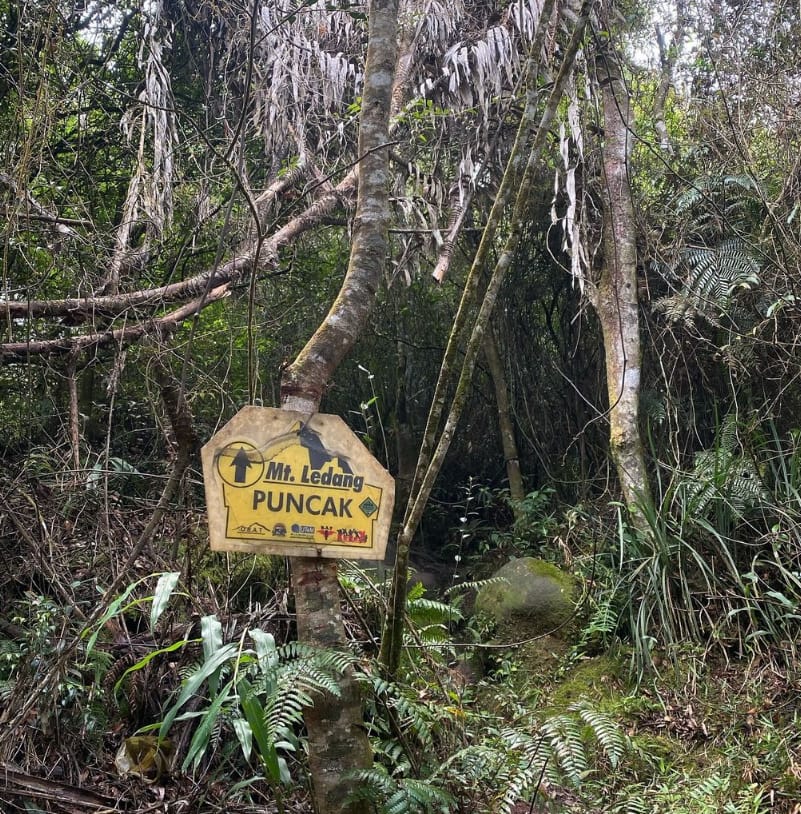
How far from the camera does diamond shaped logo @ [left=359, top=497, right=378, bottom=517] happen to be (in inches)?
77.9

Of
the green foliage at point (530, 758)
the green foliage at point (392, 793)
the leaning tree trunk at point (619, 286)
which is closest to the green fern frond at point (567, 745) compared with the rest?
the green foliage at point (530, 758)

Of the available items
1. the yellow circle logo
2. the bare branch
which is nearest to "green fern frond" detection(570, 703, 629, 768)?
the yellow circle logo

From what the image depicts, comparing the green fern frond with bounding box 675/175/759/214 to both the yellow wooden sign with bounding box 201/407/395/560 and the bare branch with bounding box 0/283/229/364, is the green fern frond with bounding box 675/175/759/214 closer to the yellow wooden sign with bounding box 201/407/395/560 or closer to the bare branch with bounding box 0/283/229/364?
the bare branch with bounding box 0/283/229/364

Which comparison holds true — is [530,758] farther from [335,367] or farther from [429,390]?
[429,390]

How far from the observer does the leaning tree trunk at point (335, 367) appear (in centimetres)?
183

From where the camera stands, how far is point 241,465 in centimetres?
186

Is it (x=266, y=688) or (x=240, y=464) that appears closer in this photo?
(x=266, y=688)

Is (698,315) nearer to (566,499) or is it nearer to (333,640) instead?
(566,499)

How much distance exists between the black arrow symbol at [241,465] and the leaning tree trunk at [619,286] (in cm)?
285

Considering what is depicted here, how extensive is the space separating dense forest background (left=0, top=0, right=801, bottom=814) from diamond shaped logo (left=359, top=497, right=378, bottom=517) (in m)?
0.11

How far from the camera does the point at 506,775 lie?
6.55ft

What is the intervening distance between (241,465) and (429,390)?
4.65m

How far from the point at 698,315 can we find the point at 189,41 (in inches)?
164

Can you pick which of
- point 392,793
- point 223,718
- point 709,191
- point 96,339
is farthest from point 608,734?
point 709,191
